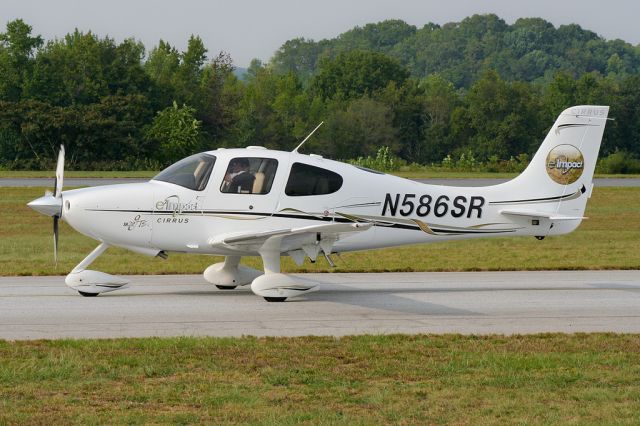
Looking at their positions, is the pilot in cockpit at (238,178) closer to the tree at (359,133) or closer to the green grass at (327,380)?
the green grass at (327,380)

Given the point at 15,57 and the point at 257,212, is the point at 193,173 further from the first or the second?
the point at 15,57

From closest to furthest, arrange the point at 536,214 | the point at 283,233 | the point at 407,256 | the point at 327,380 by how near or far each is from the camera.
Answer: the point at 327,380, the point at 283,233, the point at 536,214, the point at 407,256

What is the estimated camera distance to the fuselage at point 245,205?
45.0 feet

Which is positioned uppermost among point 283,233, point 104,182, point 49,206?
point 49,206

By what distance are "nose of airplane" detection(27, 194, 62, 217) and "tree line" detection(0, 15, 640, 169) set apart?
45.0 metres

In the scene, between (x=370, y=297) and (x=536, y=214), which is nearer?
(x=370, y=297)

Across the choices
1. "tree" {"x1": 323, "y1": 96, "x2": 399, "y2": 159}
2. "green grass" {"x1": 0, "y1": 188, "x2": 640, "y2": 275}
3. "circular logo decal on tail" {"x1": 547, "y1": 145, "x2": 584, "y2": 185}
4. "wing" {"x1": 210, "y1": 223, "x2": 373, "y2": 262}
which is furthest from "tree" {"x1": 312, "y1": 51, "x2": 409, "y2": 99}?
"wing" {"x1": 210, "y1": 223, "x2": 373, "y2": 262}

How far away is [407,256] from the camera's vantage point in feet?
66.4

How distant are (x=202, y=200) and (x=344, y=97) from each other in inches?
3217

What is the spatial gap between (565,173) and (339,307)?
164 inches

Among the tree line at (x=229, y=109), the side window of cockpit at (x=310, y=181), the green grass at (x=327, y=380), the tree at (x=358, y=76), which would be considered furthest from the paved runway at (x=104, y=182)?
the tree at (x=358, y=76)

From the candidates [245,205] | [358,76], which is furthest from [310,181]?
[358,76]

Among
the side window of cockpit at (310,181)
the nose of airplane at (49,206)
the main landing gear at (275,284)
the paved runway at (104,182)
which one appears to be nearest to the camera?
the nose of airplane at (49,206)

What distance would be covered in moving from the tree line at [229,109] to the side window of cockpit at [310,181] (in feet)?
148
